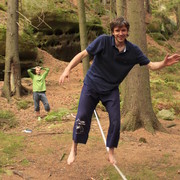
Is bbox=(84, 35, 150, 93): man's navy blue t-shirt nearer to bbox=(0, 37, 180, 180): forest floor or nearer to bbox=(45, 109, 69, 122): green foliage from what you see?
bbox=(0, 37, 180, 180): forest floor

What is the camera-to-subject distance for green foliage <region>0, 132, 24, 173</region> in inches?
225

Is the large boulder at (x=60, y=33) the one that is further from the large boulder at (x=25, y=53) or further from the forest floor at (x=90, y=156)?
the forest floor at (x=90, y=156)

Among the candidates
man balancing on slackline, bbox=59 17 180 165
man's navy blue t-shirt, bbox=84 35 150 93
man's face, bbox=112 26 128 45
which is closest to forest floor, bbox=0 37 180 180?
man balancing on slackline, bbox=59 17 180 165

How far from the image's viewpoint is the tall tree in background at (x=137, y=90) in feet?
26.1

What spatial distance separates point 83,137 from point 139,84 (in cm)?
352

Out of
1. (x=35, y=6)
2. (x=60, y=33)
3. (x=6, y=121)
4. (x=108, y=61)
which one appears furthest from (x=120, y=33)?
(x=60, y=33)

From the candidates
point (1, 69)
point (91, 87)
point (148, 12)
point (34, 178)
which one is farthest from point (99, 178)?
point (148, 12)

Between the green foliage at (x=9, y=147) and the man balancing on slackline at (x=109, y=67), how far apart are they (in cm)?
153

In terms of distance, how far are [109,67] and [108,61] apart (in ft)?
0.32

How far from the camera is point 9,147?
6512 millimetres

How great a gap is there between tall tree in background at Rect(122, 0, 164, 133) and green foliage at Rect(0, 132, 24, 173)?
9.04 feet

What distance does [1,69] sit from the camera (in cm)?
1510

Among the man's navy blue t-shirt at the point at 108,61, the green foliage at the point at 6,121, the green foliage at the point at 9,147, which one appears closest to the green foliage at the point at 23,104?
the green foliage at the point at 6,121

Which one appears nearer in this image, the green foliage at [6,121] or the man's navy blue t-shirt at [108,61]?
the man's navy blue t-shirt at [108,61]
